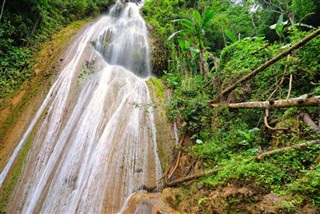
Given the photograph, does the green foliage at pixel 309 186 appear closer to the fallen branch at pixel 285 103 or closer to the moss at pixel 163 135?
the fallen branch at pixel 285 103

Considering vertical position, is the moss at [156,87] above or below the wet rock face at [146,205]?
above

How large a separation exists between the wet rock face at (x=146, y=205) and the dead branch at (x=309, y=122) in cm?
307

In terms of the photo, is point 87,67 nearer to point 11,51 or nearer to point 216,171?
point 11,51

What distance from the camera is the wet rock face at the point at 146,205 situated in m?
4.03

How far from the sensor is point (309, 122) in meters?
3.71

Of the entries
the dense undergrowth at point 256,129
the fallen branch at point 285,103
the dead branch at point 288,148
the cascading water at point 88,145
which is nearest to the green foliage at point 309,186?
the dense undergrowth at point 256,129

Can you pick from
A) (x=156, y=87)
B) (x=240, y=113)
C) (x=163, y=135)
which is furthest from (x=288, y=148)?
(x=156, y=87)

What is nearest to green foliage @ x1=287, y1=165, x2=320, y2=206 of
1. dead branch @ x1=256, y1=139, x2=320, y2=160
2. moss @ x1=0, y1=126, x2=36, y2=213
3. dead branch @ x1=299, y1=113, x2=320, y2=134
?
dead branch @ x1=256, y1=139, x2=320, y2=160

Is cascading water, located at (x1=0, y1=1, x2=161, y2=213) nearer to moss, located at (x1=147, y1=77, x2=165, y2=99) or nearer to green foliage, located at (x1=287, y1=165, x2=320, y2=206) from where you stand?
moss, located at (x1=147, y1=77, x2=165, y2=99)

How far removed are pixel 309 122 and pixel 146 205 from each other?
384 centimetres

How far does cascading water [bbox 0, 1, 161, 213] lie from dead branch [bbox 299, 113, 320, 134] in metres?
3.99

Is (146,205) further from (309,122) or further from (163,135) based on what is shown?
(309,122)

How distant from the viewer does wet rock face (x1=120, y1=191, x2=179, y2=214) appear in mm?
4030

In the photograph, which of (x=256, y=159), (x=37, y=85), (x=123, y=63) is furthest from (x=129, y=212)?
(x=123, y=63)
